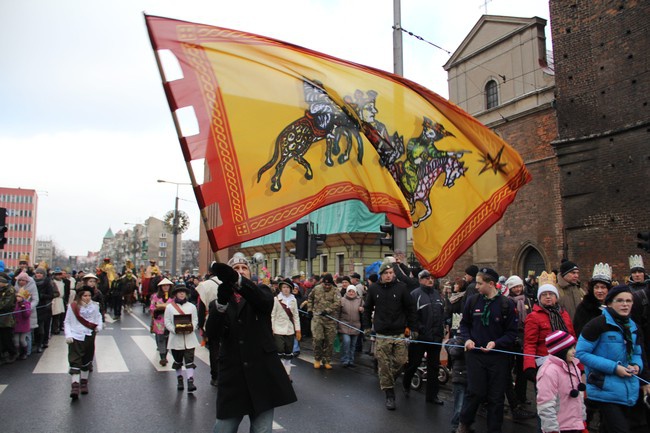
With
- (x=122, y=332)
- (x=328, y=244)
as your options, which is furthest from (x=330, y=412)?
(x=328, y=244)

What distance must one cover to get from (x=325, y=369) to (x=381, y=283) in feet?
12.3

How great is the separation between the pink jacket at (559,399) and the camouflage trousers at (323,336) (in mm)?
6873

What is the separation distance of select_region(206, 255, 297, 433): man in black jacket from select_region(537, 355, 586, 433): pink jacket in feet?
7.55

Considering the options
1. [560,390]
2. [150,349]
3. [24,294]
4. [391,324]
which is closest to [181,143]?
[560,390]

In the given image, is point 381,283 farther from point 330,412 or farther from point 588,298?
point 588,298

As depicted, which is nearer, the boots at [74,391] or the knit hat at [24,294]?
the boots at [74,391]

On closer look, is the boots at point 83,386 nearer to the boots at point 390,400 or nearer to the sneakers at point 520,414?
the boots at point 390,400

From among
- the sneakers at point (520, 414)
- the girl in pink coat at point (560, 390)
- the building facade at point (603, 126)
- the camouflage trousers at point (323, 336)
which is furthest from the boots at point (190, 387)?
the building facade at point (603, 126)

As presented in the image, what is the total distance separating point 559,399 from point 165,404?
534cm

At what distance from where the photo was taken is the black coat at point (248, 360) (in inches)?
169

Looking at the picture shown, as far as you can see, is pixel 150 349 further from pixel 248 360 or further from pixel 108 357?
pixel 248 360

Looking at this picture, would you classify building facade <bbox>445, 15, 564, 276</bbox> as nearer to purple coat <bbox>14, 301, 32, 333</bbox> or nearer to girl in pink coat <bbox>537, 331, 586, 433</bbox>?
girl in pink coat <bbox>537, 331, 586, 433</bbox>

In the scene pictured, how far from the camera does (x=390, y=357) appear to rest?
8.05 m

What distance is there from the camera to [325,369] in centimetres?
1139
